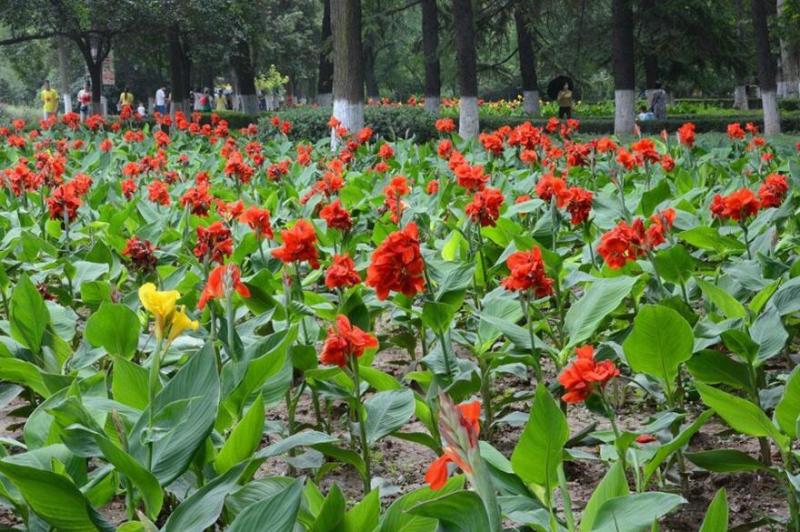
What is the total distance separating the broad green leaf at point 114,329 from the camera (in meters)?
3.21

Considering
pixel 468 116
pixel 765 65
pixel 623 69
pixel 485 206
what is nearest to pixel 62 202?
pixel 485 206

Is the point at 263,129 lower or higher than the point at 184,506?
higher

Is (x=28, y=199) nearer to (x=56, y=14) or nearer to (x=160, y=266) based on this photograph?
(x=160, y=266)

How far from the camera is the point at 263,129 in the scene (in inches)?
692

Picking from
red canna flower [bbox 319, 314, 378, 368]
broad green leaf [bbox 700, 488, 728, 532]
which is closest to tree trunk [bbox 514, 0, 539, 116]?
red canna flower [bbox 319, 314, 378, 368]

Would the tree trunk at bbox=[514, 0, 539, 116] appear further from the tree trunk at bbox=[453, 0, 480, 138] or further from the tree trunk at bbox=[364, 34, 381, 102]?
the tree trunk at bbox=[453, 0, 480, 138]

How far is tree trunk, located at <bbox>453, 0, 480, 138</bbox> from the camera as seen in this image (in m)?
17.4

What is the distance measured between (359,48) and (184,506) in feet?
41.7

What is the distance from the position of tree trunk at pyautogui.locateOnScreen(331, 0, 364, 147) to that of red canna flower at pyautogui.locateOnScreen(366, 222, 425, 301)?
1120cm

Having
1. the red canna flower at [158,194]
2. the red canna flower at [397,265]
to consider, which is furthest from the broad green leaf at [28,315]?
the red canna flower at [158,194]

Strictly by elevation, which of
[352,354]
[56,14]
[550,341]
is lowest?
[550,341]

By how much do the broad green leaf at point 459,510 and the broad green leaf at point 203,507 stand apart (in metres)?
0.43

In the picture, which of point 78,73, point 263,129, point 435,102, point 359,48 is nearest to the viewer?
point 359,48

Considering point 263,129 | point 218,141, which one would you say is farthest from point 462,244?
point 263,129
